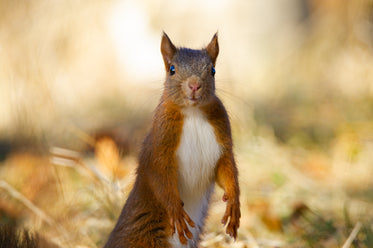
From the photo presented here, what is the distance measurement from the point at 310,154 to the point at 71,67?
2.49 meters

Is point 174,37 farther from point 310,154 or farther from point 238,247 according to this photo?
point 238,247

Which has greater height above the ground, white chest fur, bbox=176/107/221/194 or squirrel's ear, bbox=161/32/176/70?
squirrel's ear, bbox=161/32/176/70

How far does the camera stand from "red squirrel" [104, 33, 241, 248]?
1.50 metres

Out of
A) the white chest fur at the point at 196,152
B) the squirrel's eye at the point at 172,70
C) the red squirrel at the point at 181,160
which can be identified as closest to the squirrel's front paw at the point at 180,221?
the red squirrel at the point at 181,160

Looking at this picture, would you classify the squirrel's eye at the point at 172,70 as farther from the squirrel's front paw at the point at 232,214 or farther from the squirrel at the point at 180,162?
the squirrel's front paw at the point at 232,214

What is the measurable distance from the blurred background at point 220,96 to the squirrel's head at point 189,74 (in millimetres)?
130

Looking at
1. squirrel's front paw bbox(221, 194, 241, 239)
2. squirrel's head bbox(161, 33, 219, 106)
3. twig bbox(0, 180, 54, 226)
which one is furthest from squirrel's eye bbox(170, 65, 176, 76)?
twig bbox(0, 180, 54, 226)

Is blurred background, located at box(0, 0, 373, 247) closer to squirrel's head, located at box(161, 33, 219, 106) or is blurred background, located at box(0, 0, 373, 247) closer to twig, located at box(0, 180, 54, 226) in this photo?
twig, located at box(0, 180, 54, 226)

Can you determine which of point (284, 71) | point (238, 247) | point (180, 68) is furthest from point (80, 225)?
point (284, 71)

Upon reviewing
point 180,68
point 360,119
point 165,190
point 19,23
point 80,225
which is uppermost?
point 19,23

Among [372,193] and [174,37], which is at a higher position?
[174,37]

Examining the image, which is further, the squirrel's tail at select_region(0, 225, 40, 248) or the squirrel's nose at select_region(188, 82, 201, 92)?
the squirrel's tail at select_region(0, 225, 40, 248)

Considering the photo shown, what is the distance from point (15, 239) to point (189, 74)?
3.18ft

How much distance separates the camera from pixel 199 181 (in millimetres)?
1569
